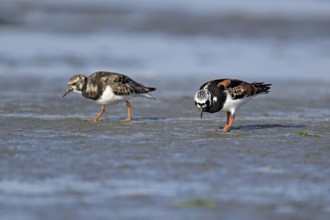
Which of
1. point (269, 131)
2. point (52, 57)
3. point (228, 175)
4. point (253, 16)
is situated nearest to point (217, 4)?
point (253, 16)

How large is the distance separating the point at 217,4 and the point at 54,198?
28.1 metres

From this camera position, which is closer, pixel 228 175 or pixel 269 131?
pixel 228 175

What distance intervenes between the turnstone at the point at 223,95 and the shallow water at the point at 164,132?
13.2 inches

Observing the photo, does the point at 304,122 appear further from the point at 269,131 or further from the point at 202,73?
the point at 202,73

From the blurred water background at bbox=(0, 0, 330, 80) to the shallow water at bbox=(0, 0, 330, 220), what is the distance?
0.06 meters

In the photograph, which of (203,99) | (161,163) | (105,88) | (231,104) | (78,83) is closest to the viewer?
(161,163)

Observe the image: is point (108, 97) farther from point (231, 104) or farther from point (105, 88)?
point (231, 104)

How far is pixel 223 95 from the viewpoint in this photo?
9.54 m

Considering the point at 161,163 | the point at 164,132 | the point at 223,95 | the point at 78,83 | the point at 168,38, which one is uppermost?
the point at 168,38

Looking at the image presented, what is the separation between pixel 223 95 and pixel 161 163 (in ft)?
7.36

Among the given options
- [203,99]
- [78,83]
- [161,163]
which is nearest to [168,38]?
[78,83]

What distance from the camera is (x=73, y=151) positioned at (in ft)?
26.5

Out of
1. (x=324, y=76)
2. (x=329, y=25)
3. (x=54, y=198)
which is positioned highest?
(x=329, y=25)

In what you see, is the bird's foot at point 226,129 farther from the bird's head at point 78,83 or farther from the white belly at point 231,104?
the bird's head at point 78,83
